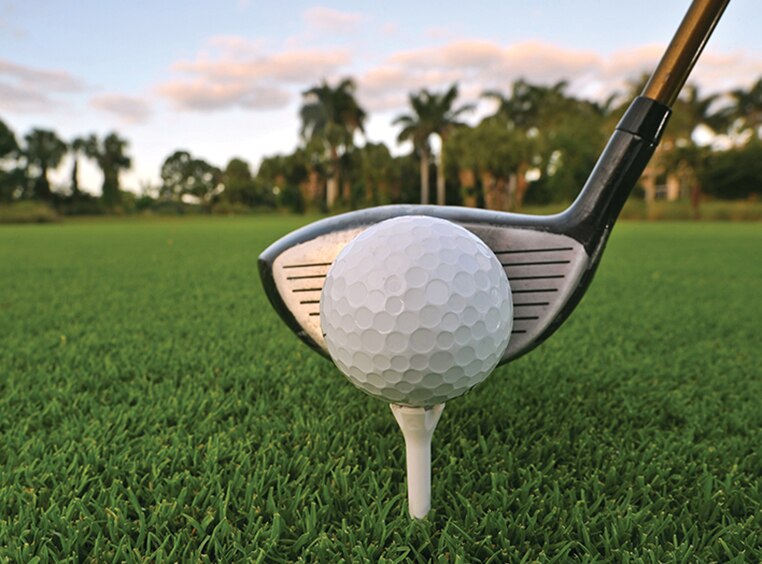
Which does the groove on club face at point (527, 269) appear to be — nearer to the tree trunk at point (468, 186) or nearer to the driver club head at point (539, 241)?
the driver club head at point (539, 241)

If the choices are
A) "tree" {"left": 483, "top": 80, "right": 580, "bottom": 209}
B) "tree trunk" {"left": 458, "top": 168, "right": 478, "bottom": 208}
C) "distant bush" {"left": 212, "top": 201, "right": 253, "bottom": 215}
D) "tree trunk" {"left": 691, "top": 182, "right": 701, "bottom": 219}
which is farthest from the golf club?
"distant bush" {"left": 212, "top": 201, "right": 253, "bottom": 215}

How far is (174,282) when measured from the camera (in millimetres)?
5594

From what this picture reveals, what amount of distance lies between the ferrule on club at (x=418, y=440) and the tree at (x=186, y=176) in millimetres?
66247

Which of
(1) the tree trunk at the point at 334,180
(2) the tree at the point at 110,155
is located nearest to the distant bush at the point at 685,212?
(1) the tree trunk at the point at 334,180

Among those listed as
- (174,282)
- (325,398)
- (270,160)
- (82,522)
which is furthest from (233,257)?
(270,160)

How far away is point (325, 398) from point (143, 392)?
74 centimetres

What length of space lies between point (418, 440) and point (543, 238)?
0.59m

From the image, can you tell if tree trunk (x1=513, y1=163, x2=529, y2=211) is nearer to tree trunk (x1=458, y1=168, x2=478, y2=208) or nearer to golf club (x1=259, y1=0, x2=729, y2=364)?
tree trunk (x1=458, y1=168, x2=478, y2=208)

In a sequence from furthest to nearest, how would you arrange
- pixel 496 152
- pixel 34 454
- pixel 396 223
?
pixel 496 152 < pixel 34 454 < pixel 396 223

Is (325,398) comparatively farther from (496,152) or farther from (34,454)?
(496,152)

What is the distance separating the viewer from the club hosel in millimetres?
1365

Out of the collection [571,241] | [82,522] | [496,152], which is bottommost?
[82,522]

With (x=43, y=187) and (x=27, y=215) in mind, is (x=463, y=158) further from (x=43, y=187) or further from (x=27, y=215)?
(x=43, y=187)

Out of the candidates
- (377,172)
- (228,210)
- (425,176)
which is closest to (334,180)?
(377,172)
